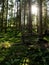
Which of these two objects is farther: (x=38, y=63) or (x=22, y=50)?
(x=22, y=50)

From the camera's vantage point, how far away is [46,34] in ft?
50.4

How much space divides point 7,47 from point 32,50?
7.42 feet

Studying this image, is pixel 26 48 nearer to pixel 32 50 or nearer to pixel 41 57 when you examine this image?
pixel 32 50

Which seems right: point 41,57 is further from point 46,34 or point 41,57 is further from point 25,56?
point 46,34

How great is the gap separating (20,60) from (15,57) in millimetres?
608

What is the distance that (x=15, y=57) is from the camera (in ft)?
31.5

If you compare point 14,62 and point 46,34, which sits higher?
point 46,34

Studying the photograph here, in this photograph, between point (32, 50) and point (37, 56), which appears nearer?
point (37, 56)

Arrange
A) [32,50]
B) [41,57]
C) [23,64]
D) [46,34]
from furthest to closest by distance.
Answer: [46,34] → [32,50] → [41,57] → [23,64]

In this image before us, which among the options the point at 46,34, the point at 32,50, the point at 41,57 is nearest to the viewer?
the point at 41,57

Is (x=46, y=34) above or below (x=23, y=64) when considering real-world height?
above

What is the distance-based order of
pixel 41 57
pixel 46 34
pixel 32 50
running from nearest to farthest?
pixel 41 57, pixel 32 50, pixel 46 34

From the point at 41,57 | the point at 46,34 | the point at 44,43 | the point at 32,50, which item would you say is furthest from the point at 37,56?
the point at 46,34

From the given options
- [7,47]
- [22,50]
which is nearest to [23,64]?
[22,50]
